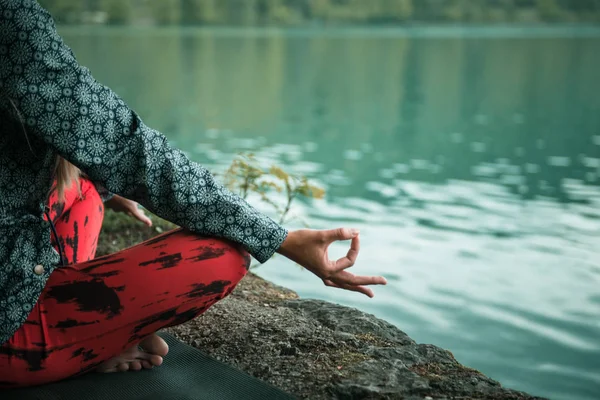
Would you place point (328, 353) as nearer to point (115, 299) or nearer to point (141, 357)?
point (141, 357)

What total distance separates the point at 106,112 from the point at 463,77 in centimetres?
1931

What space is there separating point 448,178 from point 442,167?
72 centimetres

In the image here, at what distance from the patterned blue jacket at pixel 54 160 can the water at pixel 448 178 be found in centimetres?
219

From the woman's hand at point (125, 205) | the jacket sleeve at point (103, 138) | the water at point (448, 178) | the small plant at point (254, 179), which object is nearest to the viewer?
the jacket sleeve at point (103, 138)

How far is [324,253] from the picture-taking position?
5.26ft

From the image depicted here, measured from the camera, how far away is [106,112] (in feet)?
4.86

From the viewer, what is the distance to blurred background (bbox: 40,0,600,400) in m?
3.87

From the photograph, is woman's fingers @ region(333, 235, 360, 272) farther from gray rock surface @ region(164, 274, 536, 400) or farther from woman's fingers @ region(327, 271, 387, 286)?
gray rock surface @ region(164, 274, 536, 400)

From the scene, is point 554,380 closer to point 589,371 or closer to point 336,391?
point 589,371

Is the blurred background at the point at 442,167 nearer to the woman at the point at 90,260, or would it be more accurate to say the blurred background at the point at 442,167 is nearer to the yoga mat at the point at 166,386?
the yoga mat at the point at 166,386

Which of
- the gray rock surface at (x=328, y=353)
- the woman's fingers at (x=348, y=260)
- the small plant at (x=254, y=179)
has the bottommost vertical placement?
the gray rock surface at (x=328, y=353)

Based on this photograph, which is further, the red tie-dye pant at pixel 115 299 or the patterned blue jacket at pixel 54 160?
the red tie-dye pant at pixel 115 299

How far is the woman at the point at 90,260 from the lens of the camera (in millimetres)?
1437

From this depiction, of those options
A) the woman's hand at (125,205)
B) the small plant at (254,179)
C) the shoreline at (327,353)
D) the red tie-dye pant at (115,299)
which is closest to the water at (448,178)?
the small plant at (254,179)
